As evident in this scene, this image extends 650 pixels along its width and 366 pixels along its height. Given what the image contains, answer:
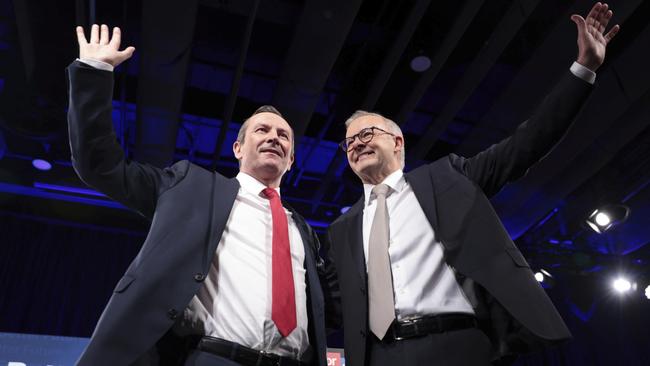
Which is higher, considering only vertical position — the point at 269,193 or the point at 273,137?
the point at 273,137

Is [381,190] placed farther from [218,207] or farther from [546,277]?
[546,277]

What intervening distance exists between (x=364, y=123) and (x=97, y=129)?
1.19 metres

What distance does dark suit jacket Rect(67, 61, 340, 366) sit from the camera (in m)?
1.33

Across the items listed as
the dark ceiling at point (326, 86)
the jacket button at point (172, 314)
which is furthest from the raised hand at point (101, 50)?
the dark ceiling at point (326, 86)

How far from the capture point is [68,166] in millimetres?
5305

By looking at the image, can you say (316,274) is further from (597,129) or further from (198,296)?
(597,129)

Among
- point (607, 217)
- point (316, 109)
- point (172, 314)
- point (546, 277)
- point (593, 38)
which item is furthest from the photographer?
point (546, 277)

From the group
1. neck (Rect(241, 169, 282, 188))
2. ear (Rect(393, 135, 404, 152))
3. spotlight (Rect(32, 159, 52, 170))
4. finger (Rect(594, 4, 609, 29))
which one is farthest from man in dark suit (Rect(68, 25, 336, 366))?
spotlight (Rect(32, 159, 52, 170))

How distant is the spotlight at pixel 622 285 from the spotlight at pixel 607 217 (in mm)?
1443

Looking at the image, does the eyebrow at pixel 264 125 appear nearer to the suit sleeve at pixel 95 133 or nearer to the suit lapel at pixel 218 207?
the suit lapel at pixel 218 207

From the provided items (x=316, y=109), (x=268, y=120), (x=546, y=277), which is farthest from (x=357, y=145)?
(x=546, y=277)

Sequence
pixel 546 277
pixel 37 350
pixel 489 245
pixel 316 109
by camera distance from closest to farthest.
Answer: pixel 489 245, pixel 37 350, pixel 316 109, pixel 546 277

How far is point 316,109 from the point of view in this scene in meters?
5.06

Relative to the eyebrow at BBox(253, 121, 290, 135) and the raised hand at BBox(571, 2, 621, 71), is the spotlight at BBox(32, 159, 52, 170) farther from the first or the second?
the raised hand at BBox(571, 2, 621, 71)
